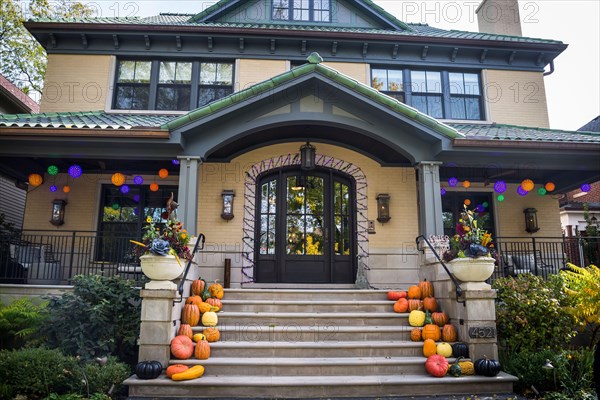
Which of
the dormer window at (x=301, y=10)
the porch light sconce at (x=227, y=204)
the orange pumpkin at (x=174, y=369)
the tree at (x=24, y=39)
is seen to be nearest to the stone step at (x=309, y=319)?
the orange pumpkin at (x=174, y=369)

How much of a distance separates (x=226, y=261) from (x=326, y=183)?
111 inches

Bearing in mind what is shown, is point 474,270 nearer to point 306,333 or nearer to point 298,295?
point 306,333

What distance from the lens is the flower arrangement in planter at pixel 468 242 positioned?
6445 millimetres

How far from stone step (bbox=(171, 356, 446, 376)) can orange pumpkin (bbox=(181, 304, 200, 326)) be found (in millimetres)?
739

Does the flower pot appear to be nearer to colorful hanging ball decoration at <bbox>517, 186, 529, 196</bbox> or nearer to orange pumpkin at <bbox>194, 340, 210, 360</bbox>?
Answer: orange pumpkin at <bbox>194, 340, 210, 360</bbox>

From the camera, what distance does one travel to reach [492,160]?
8828 millimetres

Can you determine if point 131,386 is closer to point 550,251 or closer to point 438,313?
point 438,313

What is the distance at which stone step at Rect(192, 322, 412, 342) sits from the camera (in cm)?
650

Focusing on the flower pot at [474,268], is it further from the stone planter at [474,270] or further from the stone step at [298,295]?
the stone step at [298,295]

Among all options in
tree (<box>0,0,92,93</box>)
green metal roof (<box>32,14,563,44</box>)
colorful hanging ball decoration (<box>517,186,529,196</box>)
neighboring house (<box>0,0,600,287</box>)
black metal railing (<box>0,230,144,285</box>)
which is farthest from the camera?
tree (<box>0,0,92,93</box>)

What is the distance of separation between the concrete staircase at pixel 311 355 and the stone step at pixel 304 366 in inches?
0.5

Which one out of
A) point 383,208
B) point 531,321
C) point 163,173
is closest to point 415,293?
point 531,321

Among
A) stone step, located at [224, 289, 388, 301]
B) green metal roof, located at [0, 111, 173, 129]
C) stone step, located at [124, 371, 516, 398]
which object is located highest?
green metal roof, located at [0, 111, 173, 129]

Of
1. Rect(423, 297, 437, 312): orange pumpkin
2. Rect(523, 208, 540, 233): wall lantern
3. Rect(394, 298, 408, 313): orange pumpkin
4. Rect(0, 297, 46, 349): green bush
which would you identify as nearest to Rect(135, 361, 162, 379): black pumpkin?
Rect(0, 297, 46, 349): green bush
